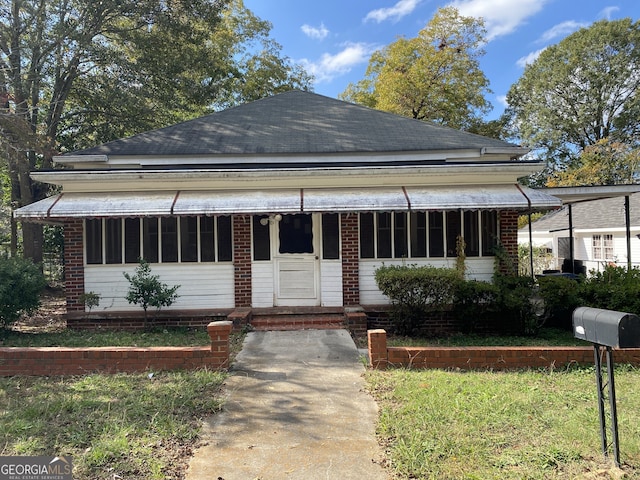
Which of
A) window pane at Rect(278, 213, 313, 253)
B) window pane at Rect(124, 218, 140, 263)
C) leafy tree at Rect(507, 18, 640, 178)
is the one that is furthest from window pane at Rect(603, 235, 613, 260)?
window pane at Rect(124, 218, 140, 263)

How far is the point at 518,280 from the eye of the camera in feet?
25.2

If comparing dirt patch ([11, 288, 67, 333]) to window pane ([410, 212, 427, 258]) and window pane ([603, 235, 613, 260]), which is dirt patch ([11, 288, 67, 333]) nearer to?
window pane ([410, 212, 427, 258])

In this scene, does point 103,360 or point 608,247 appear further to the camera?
point 608,247

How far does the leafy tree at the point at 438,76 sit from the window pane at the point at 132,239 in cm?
1978

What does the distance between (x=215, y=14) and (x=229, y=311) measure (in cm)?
1314

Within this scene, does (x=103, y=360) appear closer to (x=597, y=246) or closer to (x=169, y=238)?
(x=169, y=238)

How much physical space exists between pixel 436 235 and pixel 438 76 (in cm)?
1952

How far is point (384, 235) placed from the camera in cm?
869

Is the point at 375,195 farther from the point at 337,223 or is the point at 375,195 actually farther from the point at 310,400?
the point at 310,400

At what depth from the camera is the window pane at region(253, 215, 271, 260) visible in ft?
28.1

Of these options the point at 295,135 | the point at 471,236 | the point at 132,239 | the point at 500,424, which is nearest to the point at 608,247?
the point at 471,236

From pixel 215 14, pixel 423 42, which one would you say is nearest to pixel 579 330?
pixel 215 14

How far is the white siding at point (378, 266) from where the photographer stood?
8.59 m

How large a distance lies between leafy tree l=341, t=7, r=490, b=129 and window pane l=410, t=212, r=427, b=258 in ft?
58.3
